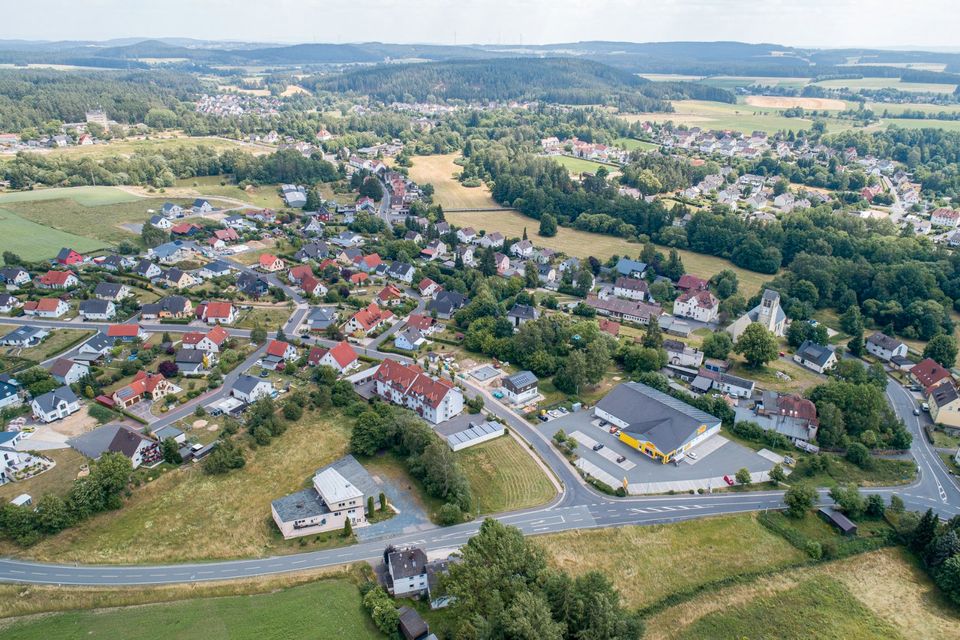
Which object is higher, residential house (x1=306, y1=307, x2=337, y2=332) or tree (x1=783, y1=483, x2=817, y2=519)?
tree (x1=783, y1=483, x2=817, y2=519)

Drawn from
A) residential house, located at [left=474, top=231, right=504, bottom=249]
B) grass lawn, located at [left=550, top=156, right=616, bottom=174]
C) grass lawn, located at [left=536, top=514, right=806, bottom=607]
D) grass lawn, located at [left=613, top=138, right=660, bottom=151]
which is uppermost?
grass lawn, located at [left=536, top=514, right=806, bottom=607]

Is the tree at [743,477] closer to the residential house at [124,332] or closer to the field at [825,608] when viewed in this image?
the field at [825,608]

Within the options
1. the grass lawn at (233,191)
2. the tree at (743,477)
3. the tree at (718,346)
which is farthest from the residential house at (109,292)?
the tree at (743,477)

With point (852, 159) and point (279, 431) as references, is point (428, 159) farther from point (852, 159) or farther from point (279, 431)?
point (279, 431)

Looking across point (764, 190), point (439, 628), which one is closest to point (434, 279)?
point (439, 628)

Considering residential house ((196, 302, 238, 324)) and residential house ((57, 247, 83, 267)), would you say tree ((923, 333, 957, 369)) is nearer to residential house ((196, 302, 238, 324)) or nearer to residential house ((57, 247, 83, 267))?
residential house ((196, 302, 238, 324))

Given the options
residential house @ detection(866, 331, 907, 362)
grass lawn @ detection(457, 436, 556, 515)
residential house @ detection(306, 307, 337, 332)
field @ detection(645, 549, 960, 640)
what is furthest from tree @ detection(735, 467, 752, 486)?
residential house @ detection(306, 307, 337, 332)
